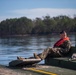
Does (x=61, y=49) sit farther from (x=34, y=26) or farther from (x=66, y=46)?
(x=34, y=26)

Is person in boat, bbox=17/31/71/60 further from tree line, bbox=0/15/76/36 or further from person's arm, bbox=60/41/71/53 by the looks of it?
tree line, bbox=0/15/76/36

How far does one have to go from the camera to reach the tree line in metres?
135

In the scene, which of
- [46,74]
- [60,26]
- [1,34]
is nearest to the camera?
[46,74]

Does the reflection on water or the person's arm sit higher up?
the person's arm

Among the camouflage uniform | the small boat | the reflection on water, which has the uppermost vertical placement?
the camouflage uniform

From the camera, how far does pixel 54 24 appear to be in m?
136

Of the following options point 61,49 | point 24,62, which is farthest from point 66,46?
point 24,62

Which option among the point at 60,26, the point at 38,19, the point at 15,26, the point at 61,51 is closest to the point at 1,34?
the point at 15,26

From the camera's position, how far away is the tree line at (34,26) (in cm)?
13488

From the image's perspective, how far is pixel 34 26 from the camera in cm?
14100

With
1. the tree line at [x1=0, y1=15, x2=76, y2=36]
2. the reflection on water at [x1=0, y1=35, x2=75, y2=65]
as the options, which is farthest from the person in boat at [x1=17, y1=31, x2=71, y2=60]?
the tree line at [x1=0, y1=15, x2=76, y2=36]

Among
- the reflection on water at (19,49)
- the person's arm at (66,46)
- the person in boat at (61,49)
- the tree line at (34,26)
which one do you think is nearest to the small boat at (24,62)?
the person in boat at (61,49)

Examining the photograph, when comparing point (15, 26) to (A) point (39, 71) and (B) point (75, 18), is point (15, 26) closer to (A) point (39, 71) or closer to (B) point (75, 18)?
(B) point (75, 18)

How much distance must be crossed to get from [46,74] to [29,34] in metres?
130
